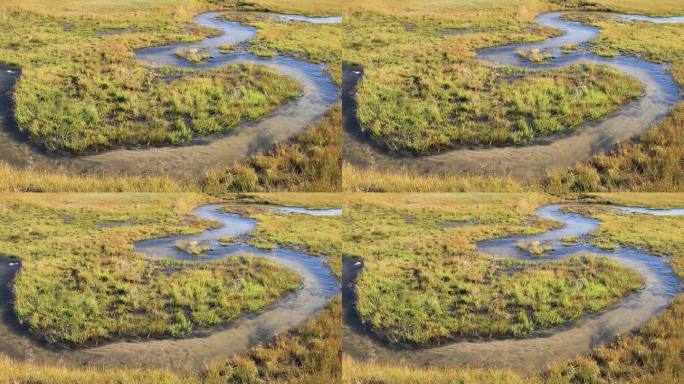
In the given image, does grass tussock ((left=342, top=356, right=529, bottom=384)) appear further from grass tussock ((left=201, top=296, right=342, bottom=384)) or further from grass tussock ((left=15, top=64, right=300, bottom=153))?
grass tussock ((left=15, top=64, right=300, bottom=153))

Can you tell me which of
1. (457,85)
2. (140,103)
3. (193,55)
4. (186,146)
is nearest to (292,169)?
(186,146)

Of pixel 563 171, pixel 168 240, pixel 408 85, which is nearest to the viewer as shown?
pixel 563 171

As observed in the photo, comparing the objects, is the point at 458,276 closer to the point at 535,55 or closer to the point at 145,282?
the point at 535,55

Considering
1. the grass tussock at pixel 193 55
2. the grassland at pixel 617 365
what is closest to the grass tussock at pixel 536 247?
the grassland at pixel 617 365

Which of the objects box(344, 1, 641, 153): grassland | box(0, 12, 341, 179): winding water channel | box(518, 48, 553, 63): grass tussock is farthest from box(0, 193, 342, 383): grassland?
box(518, 48, 553, 63): grass tussock

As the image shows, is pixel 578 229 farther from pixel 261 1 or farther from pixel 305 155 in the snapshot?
pixel 261 1

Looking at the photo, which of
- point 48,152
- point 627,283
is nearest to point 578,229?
point 627,283

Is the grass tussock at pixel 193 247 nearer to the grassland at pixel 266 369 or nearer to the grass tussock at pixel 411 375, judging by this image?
the grassland at pixel 266 369
